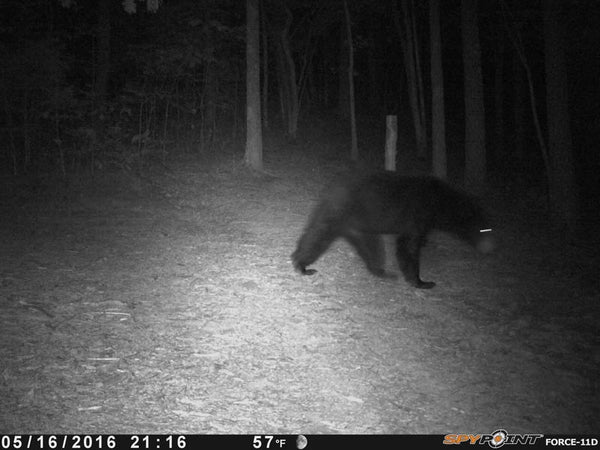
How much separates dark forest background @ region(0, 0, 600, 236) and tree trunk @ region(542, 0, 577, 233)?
335mm

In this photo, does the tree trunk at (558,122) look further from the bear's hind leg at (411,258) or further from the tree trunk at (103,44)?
the tree trunk at (103,44)

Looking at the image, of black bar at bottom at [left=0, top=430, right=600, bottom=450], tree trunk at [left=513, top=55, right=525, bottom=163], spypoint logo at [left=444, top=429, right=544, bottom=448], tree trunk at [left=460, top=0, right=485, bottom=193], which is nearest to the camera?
black bar at bottom at [left=0, top=430, right=600, bottom=450]

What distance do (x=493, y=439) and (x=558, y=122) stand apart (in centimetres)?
1015

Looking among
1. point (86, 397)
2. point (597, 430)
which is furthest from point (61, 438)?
point (597, 430)

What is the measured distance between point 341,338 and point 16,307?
3.79 m

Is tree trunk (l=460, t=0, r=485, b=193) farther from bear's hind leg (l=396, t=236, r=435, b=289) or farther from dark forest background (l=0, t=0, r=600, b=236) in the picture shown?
bear's hind leg (l=396, t=236, r=435, b=289)

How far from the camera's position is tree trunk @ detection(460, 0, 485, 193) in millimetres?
14273

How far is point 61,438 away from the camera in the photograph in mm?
3664

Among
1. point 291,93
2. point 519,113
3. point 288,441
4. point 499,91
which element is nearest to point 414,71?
point 291,93

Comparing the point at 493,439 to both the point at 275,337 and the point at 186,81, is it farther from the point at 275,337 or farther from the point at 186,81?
the point at 186,81

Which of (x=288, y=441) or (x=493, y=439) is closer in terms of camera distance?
(x=288, y=441)

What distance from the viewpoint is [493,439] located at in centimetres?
397

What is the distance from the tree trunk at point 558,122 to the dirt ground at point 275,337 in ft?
8.70

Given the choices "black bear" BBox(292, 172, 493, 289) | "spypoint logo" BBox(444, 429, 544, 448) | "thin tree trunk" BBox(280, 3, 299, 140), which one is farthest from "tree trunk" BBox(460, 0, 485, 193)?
"spypoint logo" BBox(444, 429, 544, 448)
